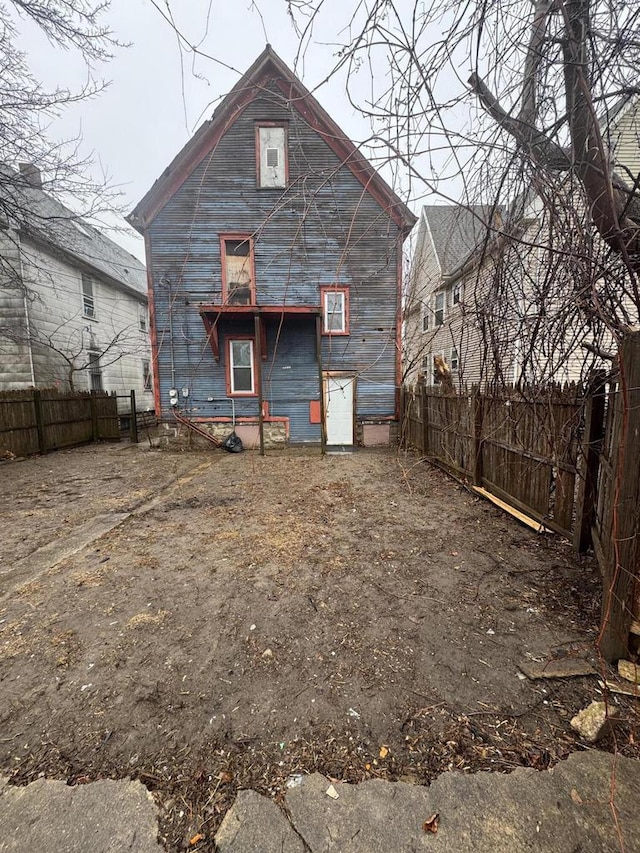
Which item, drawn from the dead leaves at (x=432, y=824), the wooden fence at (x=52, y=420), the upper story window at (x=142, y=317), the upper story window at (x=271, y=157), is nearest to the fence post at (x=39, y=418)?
the wooden fence at (x=52, y=420)

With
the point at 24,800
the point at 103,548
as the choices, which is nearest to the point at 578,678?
the point at 24,800

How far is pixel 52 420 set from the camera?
9945 millimetres

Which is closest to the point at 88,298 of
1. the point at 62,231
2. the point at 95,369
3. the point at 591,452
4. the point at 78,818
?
the point at 95,369

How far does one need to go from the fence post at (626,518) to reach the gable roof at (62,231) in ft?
28.0

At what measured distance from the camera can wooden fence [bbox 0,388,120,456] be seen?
8664 mm

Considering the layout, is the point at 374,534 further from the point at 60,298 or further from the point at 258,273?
the point at 60,298

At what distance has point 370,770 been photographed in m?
1.44

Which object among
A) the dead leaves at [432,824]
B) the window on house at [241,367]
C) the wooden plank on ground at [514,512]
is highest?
the window on house at [241,367]

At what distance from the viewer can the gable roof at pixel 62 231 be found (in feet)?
21.2

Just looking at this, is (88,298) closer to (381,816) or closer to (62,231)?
(62,231)

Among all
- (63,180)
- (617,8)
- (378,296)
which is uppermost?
(63,180)

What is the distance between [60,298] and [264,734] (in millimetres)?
15226

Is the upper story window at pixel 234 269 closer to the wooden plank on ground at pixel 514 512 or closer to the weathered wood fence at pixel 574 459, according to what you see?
the weathered wood fence at pixel 574 459

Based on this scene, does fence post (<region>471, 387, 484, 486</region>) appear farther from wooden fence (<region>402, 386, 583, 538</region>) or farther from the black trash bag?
the black trash bag
